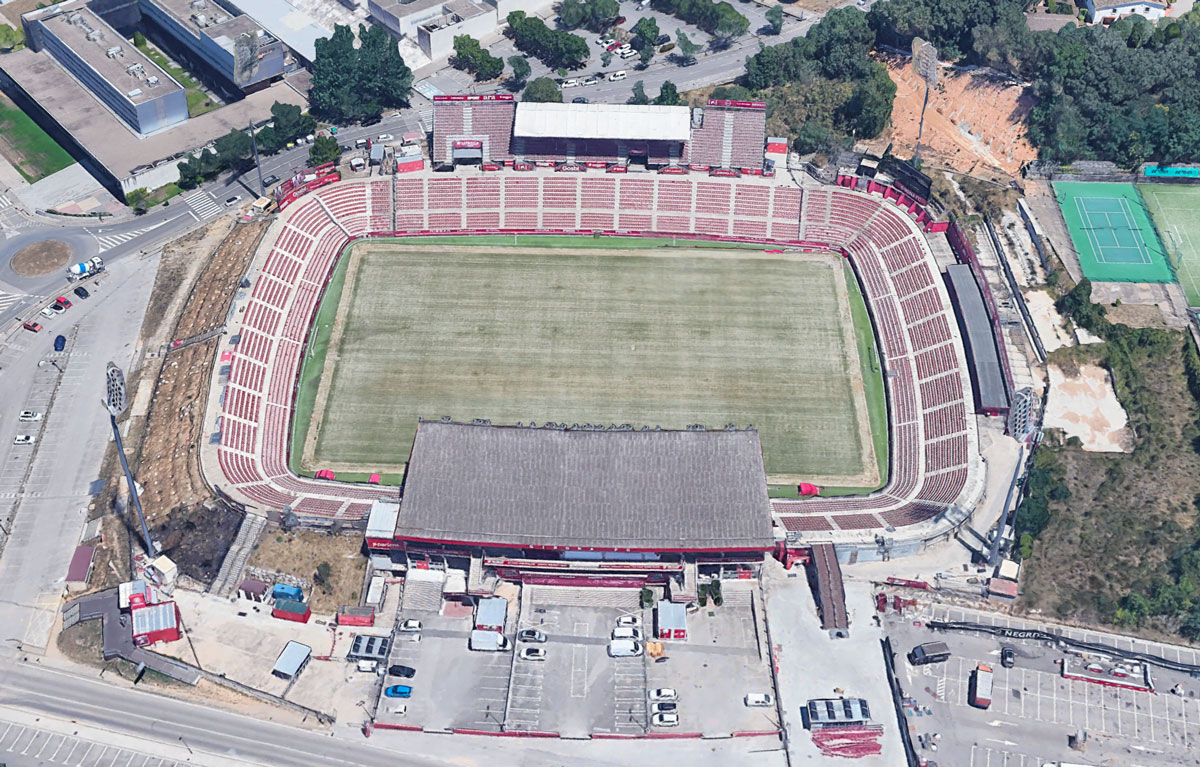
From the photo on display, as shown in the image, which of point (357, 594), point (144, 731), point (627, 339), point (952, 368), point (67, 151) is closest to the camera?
point (144, 731)

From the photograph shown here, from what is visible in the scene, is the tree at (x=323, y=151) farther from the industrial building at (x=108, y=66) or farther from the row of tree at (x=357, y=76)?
the industrial building at (x=108, y=66)

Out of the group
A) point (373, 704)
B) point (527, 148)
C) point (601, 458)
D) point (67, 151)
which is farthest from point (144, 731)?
point (67, 151)

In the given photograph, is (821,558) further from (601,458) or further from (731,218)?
(731,218)

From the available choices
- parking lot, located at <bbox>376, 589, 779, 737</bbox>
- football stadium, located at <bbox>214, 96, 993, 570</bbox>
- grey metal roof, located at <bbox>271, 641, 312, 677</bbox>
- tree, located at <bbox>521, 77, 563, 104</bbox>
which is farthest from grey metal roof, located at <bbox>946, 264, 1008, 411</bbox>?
grey metal roof, located at <bbox>271, 641, 312, 677</bbox>

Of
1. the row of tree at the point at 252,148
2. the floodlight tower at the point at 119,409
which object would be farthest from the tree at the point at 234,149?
the floodlight tower at the point at 119,409

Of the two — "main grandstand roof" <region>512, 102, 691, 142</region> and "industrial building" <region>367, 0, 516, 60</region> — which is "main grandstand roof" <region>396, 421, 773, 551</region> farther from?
"industrial building" <region>367, 0, 516, 60</region>

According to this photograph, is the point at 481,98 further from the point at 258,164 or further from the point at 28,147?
the point at 28,147

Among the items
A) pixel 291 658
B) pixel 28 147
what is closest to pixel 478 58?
pixel 28 147
